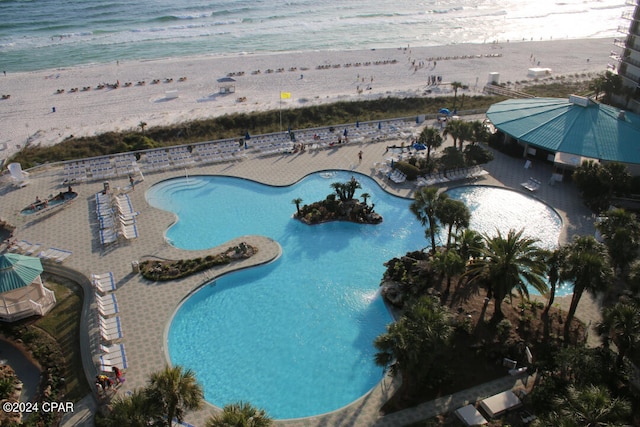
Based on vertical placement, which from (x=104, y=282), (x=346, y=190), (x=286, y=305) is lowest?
(x=286, y=305)

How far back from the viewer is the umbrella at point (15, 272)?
22344 millimetres

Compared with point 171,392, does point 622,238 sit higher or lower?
higher

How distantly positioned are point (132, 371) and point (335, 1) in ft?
457

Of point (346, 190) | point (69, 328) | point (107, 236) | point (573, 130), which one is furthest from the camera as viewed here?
point (573, 130)

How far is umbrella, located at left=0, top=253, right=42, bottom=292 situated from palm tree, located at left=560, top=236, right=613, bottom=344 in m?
24.1

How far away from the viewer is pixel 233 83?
59.4 metres

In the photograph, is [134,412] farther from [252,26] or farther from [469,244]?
[252,26]

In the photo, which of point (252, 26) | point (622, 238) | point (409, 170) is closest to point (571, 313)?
point (622, 238)

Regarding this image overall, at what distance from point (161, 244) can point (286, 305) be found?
30.5 feet

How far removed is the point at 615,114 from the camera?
1535 inches

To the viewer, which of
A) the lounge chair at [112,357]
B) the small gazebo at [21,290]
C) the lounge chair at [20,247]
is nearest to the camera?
the lounge chair at [112,357]

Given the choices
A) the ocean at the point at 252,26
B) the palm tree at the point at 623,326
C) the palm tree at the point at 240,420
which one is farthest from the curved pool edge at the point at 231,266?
the ocean at the point at 252,26

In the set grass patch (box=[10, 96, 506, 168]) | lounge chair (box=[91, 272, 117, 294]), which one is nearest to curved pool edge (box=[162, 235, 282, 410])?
lounge chair (box=[91, 272, 117, 294])

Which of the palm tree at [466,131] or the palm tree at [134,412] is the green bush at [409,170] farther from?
the palm tree at [134,412]
